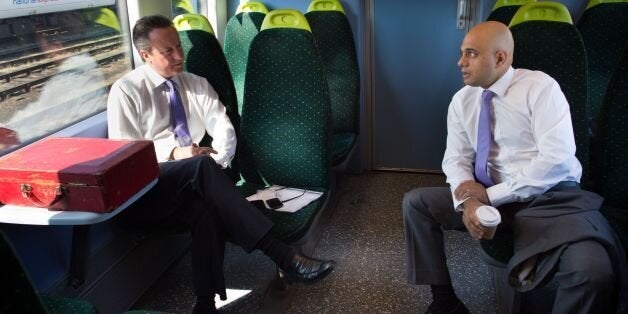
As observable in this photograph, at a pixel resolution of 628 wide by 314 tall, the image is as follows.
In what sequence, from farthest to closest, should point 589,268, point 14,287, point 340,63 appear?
point 340,63 < point 589,268 < point 14,287

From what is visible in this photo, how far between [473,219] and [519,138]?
0.43 m

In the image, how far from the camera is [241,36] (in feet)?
11.6

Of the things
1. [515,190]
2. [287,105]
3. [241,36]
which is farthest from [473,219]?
[241,36]

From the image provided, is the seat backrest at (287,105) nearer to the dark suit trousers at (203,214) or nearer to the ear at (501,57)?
the dark suit trousers at (203,214)

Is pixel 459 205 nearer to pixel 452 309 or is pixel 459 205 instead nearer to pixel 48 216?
pixel 452 309

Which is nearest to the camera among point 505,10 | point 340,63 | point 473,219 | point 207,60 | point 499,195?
point 473,219

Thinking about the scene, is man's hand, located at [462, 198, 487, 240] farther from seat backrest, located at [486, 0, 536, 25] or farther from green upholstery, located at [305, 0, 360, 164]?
seat backrest, located at [486, 0, 536, 25]

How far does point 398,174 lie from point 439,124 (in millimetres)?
513

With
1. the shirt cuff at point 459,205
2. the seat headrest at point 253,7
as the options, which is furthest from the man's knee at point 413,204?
the seat headrest at point 253,7

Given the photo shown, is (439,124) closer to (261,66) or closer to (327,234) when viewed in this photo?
(327,234)

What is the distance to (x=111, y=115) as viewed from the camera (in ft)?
7.55

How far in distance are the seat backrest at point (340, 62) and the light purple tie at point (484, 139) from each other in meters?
1.30

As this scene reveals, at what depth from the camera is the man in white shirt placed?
2146 millimetres

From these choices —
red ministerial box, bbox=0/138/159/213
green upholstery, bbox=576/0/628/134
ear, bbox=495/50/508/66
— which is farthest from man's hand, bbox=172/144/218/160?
green upholstery, bbox=576/0/628/134
